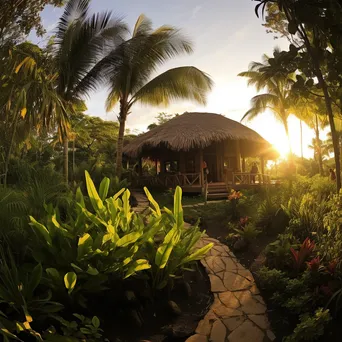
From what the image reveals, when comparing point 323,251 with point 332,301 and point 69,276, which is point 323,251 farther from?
point 69,276

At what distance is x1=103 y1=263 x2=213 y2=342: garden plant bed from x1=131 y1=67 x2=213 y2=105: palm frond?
908 centimetres

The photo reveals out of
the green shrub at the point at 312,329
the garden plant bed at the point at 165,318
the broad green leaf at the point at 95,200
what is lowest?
the garden plant bed at the point at 165,318

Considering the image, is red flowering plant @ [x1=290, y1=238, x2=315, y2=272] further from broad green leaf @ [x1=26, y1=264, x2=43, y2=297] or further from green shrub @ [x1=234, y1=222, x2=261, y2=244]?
broad green leaf @ [x1=26, y1=264, x2=43, y2=297]

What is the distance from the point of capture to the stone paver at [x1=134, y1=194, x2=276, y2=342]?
112 inches

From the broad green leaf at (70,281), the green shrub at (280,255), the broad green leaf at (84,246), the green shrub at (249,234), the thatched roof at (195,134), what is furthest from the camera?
the thatched roof at (195,134)

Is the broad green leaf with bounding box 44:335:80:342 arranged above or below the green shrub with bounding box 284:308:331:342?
above

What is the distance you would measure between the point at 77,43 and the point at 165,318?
887 centimetres

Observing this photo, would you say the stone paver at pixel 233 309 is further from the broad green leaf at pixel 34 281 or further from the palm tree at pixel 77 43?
the palm tree at pixel 77 43

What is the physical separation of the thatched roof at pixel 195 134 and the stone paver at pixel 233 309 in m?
8.33

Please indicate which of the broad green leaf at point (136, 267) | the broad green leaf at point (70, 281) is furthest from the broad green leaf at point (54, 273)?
the broad green leaf at point (136, 267)

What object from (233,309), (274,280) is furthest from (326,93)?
(233,309)

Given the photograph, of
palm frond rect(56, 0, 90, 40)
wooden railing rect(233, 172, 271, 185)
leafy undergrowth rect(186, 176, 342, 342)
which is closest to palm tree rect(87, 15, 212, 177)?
palm frond rect(56, 0, 90, 40)

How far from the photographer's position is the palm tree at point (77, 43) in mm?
9391

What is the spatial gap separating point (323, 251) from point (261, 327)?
46.5 inches
